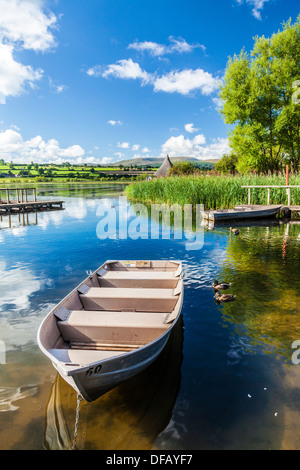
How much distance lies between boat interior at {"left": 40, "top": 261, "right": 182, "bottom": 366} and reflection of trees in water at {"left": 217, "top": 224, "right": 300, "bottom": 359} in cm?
159

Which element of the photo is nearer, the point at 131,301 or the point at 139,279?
the point at 131,301

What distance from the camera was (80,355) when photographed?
4.23 meters

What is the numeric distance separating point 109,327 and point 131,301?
3.91ft

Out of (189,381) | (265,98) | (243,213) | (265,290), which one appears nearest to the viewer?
(189,381)

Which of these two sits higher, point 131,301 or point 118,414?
point 131,301

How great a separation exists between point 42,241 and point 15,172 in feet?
391

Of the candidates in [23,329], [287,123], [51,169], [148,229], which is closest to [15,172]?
[51,169]

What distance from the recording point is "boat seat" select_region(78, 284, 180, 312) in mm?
5832

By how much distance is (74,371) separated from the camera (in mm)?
3277

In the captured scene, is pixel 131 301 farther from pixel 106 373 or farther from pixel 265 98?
pixel 265 98

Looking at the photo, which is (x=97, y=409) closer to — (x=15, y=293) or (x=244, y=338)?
(x=244, y=338)

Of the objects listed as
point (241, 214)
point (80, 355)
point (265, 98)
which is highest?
point (265, 98)

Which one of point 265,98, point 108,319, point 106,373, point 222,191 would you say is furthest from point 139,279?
point 265,98

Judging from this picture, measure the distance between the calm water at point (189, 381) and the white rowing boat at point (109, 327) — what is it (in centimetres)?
45
